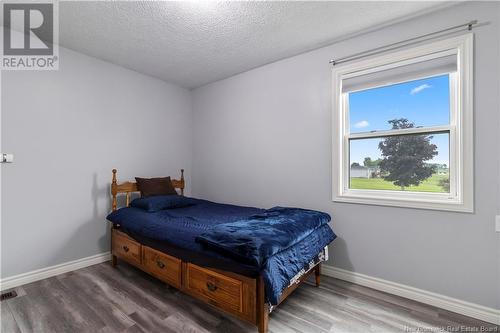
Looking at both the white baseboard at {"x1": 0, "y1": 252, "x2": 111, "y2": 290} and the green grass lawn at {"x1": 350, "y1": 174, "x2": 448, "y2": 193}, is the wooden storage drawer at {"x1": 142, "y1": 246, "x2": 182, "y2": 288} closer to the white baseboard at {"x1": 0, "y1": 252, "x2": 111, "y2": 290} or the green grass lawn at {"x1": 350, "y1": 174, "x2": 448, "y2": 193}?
the white baseboard at {"x1": 0, "y1": 252, "x2": 111, "y2": 290}

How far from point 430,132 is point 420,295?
1.47 m

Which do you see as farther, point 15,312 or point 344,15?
point 344,15

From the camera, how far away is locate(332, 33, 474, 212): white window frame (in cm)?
190

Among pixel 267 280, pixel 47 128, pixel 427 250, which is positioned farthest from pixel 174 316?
pixel 47 128

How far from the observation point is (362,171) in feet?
8.39

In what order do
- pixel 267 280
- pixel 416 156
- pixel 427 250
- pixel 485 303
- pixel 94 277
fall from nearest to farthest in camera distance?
1. pixel 267 280
2. pixel 485 303
3. pixel 427 250
4. pixel 416 156
5. pixel 94 277

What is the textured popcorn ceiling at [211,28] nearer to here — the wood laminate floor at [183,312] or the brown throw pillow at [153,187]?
the brown throw pillow at [153,187]

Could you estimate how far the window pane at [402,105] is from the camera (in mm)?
2129

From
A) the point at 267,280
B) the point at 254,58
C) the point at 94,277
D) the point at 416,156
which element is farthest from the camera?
the point at 254,58

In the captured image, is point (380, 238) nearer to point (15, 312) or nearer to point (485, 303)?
point (485, 303)

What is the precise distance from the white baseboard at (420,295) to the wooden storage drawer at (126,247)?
2.04m

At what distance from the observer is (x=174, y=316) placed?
6.17 feet

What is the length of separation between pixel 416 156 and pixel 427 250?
2.81 ft

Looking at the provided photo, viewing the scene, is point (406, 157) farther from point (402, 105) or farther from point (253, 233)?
point (253, 233)
